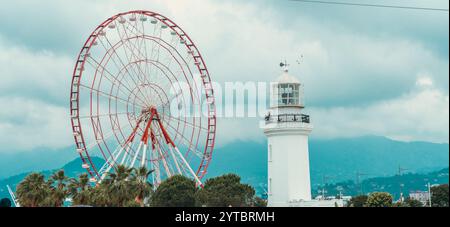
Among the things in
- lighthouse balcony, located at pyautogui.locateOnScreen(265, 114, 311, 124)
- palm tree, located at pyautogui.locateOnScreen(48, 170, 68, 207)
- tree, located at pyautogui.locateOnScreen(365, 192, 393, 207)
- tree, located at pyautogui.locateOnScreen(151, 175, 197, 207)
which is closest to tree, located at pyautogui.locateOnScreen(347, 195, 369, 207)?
tree, located at pyautogui.locateOnScreen(365, 192, 393, 207)

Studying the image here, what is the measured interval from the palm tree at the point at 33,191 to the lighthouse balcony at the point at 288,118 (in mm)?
18775

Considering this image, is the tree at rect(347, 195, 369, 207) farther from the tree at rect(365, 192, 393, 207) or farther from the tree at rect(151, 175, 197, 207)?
the tree at rect(151, 175, 197, 207)

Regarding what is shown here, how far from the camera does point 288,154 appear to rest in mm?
61875

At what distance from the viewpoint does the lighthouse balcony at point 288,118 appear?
63.4 meters

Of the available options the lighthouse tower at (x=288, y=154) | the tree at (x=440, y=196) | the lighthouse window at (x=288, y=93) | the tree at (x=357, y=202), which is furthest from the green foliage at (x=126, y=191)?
the tree at (x=440, y=196)

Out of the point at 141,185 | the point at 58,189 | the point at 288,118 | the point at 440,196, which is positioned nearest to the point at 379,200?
the point at 288,118

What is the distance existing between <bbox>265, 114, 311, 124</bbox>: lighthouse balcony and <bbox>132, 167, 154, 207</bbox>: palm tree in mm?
10841

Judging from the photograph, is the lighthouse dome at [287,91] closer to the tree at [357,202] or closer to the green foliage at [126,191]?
the green foliage at [126,191]
